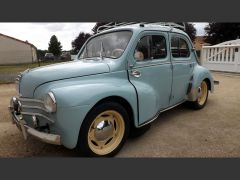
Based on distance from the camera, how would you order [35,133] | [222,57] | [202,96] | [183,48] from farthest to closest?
[222,57] → [202,96] → [183,48] → [35,133]

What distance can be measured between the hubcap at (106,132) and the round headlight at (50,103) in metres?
0.61

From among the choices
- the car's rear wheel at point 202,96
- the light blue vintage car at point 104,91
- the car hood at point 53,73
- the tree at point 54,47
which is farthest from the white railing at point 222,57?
the tree at point 54,47

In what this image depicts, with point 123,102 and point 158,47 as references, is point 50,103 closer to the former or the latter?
point 123,102

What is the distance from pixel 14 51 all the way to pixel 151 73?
4281cm

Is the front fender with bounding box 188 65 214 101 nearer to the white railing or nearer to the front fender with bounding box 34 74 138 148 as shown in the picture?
the front fender with bounding box 34 74 138 148

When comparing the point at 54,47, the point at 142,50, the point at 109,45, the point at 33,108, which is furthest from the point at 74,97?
the point at 54,47

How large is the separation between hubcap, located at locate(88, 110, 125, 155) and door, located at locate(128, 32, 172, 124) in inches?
17.6

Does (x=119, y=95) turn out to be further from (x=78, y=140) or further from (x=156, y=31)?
(x=156, y=31)

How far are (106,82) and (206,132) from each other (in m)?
2.24

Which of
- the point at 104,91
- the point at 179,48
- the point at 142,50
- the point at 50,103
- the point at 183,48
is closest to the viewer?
the point at 50,103

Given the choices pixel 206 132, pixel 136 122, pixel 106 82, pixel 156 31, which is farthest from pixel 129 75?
pixel 206 132

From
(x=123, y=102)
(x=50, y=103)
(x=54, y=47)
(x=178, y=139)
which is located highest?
(x=54, y=47)

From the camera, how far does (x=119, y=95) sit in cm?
347

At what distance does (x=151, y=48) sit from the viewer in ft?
14.3
